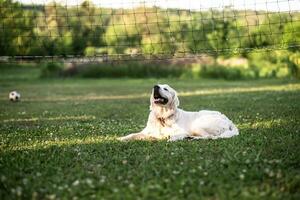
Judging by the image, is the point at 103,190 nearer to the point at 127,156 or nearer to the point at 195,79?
the point at 127,156

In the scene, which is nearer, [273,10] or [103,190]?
[103,190]

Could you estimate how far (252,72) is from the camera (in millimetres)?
35562

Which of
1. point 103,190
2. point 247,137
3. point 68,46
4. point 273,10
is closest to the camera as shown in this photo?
point 103,190

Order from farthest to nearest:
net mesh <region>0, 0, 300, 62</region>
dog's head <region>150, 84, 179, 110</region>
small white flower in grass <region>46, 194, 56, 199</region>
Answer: net mesh <region>0, 0, 300, 62</region> → dog's head <region>150, 84, 179, 110</region> → small white flower in grass <region>46, 194, 56, 199</region>

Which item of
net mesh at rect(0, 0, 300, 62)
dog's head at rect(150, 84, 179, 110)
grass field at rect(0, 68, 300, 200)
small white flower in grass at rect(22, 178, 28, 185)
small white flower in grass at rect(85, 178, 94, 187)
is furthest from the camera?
net mesh at rect(0, 0, 300, 62)

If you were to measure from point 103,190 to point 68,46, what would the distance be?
35.2 m

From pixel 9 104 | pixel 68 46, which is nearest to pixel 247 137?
pixel 9 104

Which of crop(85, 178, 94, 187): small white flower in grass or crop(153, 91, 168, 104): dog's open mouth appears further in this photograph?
crop(153, 91, 168, 104): dog's open mouth

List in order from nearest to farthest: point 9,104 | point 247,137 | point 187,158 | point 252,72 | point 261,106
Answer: point 187,158 → point 247,137 → point 261,106 → point 9,104 → point 252,72

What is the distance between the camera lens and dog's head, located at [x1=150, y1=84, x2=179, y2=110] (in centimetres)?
981

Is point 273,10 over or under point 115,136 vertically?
over

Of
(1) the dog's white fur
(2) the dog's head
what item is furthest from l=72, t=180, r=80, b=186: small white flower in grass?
(2) the dog's head

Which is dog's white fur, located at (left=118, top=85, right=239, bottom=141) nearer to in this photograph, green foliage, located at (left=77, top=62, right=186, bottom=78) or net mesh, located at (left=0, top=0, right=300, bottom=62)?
net mesh, located at (left=0, top=0, right=300, bottom=62)

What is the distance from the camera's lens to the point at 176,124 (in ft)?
33.2
